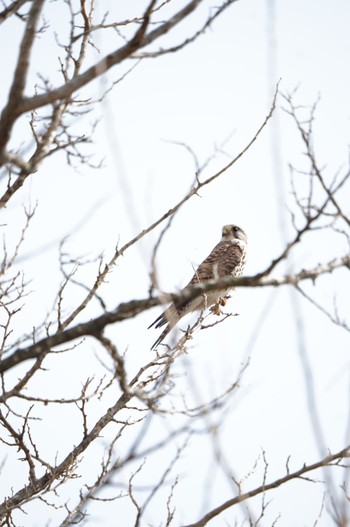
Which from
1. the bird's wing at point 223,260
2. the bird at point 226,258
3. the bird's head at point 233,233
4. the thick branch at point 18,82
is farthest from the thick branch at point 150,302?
the bird's head at point 233,233

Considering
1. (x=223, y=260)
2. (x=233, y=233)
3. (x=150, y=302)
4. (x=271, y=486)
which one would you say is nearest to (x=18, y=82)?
(x=150, y=302)

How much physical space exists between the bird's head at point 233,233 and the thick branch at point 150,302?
23.7ft

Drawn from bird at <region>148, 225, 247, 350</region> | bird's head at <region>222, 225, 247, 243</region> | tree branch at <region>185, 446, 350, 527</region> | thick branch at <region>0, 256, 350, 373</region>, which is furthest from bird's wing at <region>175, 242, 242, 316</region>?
thick branch at <region>0, 256, 350, 373</region>

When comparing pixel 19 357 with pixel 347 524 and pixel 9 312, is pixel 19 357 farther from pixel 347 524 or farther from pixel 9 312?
pixel 9 312

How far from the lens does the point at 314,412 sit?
1826mm

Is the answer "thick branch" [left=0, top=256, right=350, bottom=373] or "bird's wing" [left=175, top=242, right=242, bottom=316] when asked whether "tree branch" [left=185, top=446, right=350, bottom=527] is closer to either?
"thick branch" [left=0, top=256, right=350, bottom=373]

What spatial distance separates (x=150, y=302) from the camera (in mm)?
2266

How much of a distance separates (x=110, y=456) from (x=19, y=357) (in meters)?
1.70

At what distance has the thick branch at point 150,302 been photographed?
226 cm

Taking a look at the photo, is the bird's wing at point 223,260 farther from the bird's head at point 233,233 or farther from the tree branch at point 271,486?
the tree branch at point 271,486

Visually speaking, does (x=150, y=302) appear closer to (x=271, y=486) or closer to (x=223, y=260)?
(x=271, y=486)

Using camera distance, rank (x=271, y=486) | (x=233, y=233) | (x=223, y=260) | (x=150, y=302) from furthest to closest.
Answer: (x=233, y=233), (x=223, y=260), (x=271, y=486), (x=150, y=302)

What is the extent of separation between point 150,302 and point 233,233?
7430mm

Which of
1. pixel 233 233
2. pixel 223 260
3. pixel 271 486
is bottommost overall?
pixel 271 486
